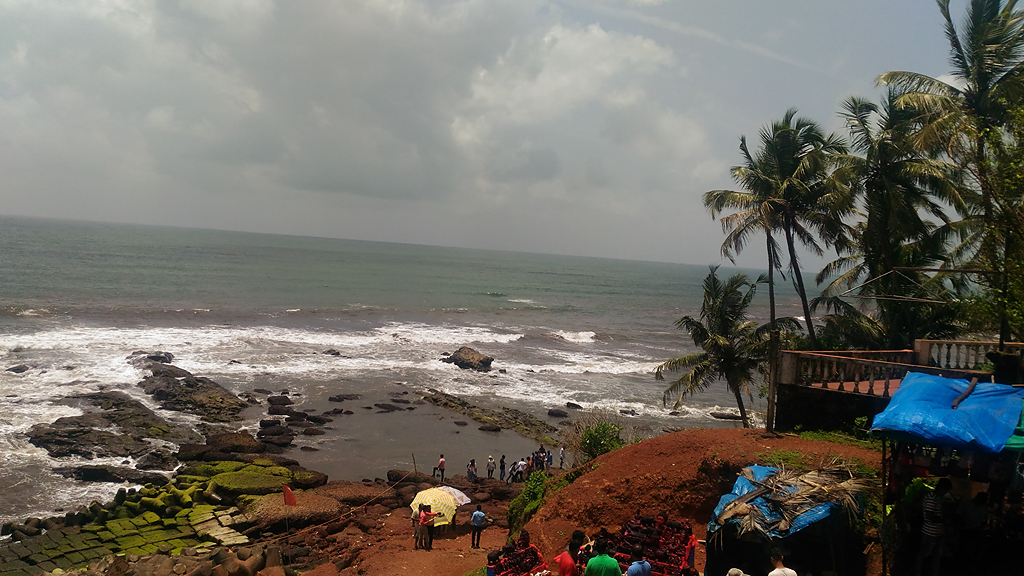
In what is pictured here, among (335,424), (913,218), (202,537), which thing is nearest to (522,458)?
(335,424)

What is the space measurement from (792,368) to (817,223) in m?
8.51

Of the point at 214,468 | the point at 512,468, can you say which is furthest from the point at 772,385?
the point at 214,468

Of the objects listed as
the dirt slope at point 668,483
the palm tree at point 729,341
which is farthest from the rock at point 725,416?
the dirt slope at point 668,483

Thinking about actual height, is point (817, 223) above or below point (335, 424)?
above

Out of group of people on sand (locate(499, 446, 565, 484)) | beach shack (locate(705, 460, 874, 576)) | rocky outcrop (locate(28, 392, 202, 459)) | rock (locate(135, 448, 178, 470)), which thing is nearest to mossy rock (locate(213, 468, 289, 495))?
rock (locate(135, 448, 178, 470))

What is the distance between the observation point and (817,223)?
1877 cm

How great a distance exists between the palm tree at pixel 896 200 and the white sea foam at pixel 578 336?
3578 centimetres

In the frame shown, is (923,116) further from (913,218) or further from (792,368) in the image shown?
(792,368)

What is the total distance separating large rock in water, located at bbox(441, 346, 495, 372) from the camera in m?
38.6

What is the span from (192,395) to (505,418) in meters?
14.3

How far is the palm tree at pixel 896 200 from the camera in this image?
15898mm

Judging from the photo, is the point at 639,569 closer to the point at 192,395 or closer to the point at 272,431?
the point at 272,431

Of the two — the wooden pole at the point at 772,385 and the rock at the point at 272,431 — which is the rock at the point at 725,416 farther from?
the rock at the point at 272,431

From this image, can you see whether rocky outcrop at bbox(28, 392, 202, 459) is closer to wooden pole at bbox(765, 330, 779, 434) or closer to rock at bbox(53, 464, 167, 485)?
rock at bbox(53, 464, 167, 485)
